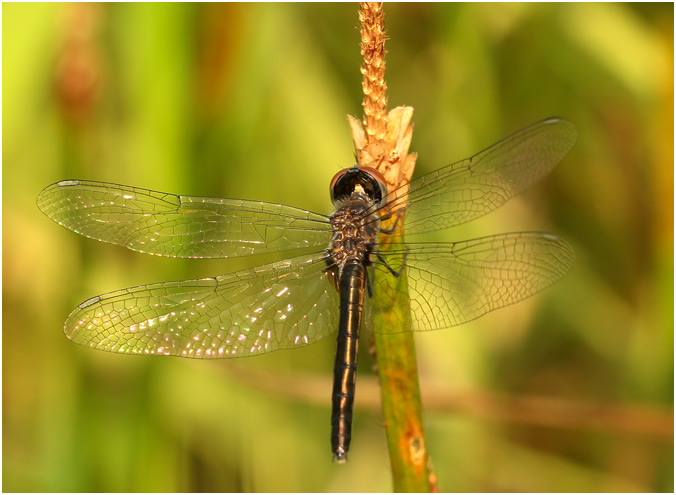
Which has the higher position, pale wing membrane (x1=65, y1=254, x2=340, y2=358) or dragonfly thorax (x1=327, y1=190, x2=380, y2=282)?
dragonfly thorax (x1=327, y1=190, x2=380, y2=282)

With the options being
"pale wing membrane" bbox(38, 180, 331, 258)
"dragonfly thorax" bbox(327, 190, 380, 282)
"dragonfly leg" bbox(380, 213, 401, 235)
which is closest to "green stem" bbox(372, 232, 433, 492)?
"dragonfly leg" bbox(380, 213, 401, 235)

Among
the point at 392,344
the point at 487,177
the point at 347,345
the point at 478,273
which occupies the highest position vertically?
the point at 487,177

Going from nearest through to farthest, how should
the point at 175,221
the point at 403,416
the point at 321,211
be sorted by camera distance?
the point at 403,416 → the point at 175,221 → the point at 321,211

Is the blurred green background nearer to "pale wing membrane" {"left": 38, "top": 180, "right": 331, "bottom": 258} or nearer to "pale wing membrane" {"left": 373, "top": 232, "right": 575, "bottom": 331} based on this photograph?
"pale wing membrane" {"left": 38, "top": 180, "right": 331, "bottom": 258}

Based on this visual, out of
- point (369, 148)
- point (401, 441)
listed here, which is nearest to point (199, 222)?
point (369, 148)

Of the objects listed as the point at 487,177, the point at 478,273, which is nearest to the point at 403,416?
the point at 478,273

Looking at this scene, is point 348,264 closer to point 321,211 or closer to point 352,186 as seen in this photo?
point 352,186

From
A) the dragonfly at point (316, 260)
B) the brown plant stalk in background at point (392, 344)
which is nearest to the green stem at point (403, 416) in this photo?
the brown plant stalk in background at point (392, 344)

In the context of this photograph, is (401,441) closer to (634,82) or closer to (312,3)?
(634,82)
